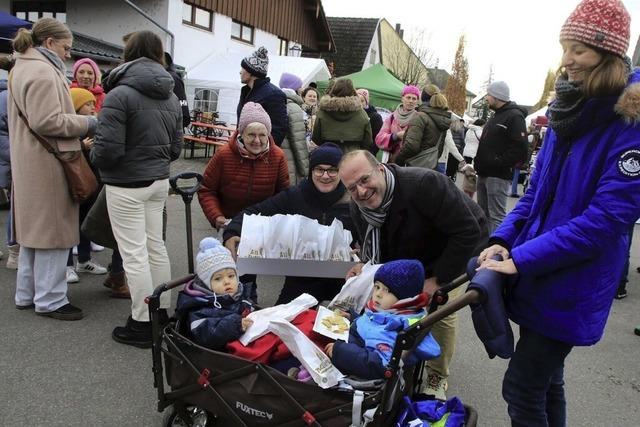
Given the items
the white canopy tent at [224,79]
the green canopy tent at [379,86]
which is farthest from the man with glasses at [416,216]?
the white canopy tent at [224,79]

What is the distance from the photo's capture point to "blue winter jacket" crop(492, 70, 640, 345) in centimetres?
170

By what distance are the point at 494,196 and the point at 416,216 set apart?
400cm

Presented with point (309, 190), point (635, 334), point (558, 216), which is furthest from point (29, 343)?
point (635, 334)

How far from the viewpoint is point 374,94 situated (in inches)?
563

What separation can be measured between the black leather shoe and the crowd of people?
1 cm

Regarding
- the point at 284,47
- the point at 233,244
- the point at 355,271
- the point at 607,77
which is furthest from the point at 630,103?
the point at 284,47

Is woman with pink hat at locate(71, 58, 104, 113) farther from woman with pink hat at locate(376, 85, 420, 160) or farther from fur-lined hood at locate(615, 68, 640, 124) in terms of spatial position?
fur-lined hood at locate(615, 68, 640, 124)

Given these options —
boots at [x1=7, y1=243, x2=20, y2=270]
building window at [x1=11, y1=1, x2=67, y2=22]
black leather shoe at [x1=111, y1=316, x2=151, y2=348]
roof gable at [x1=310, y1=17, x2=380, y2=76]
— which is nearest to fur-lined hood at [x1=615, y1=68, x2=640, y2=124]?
black leather shoe at [x1=111, y1=316, x2=151, y2=348]

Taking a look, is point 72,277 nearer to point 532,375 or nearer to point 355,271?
point 355,271

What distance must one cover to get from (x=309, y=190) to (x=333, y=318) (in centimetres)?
133

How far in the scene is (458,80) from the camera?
44906 mm

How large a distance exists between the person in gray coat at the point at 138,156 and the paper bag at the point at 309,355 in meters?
1.67

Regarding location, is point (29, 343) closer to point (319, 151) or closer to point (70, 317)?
point (70, 317)

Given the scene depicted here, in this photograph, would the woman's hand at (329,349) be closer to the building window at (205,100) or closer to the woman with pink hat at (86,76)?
the woman with pink hat at (86,76)
